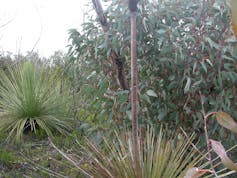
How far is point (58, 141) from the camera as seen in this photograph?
3.60m

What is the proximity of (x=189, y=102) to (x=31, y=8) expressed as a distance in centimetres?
375

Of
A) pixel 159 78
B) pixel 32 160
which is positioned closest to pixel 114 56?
pixel 159 78

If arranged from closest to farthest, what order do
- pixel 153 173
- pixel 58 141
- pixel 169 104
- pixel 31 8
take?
1. pixel 153 173
2. pixel 169 104
3. pixel 58 141
4. pixel 31 8

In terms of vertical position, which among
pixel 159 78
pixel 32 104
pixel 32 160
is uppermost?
pixel 159 78

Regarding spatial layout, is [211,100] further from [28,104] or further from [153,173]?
[28,104]

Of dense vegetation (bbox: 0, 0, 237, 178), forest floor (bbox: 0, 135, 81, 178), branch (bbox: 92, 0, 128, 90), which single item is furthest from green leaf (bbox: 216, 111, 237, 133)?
forest floor (bbox: 0, 135, 81, 178)

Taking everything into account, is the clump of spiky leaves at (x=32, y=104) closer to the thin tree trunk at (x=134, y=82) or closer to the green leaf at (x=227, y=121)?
the thin tree trunk at (x=134, y=82)

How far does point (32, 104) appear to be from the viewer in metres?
3.79

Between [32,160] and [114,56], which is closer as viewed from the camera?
[114,56]

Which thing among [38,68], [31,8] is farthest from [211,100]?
[31,8]

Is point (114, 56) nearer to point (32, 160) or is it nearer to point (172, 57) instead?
point (172, 57)

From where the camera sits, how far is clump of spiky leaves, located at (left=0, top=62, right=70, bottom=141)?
3.75m

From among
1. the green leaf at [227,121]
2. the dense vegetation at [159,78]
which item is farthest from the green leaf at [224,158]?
the dense vegetation at [159,78]

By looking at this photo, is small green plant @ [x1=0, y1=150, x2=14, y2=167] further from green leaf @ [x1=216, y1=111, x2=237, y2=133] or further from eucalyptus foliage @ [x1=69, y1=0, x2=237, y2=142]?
green leaf @ [x1=216, y1=111, x2=237, y2=133]
